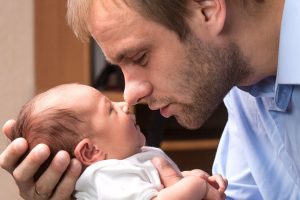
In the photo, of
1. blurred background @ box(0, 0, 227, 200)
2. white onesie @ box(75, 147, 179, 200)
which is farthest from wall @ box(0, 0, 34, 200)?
white onesie @ box(75, 147, 179, 200)

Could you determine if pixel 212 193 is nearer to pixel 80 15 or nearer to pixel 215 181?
pixel 215 181

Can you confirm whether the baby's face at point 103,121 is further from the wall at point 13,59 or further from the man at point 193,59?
the wall at point 13,59

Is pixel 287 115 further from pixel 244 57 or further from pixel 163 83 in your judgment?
pixel 163 83

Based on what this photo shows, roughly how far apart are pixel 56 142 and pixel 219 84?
373 millimetres

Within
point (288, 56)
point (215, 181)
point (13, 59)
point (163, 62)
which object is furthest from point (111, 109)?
point (13, 59)

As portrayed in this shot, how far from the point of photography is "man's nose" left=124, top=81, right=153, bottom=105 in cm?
129

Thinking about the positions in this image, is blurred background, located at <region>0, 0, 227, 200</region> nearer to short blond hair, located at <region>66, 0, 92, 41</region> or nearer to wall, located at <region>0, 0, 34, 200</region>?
wall, located at <region>0, 0, 34, 200</region>

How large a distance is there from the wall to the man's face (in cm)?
81

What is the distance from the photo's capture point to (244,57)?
1337 mm

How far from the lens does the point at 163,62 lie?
51.1 inches

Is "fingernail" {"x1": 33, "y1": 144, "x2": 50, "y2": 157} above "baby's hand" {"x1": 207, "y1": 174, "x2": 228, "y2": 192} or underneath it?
above

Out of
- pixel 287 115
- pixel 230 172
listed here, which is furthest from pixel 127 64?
pixel 230 172

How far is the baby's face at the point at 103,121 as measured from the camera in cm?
124

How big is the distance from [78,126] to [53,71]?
Result: 132 centimetres
